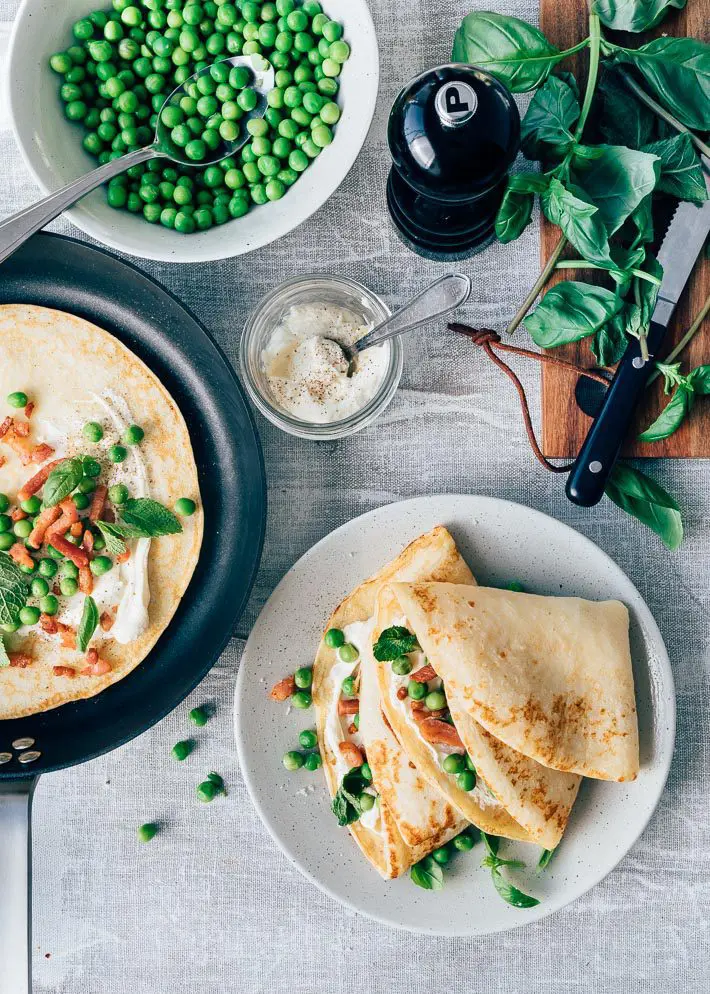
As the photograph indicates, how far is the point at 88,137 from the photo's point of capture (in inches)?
81.7

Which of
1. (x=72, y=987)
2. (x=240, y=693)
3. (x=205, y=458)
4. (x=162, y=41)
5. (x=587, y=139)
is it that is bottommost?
(x=72, y=987)

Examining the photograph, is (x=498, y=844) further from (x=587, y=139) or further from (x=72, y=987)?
(x=587, y=139)

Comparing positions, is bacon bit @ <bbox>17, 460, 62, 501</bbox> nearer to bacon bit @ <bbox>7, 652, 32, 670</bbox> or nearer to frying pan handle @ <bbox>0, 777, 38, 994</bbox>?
bacon bit @ <bbox>7, 652, 32, 670</bbox>

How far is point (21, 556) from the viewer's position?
2152 millimetres

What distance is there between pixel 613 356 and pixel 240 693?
1.31 metres

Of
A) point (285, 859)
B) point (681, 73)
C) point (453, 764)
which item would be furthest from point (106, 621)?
point (681, 73)

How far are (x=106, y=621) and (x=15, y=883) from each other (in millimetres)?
752

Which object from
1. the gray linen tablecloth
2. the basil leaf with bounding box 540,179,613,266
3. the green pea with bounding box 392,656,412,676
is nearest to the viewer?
the basil leaf with bounding box 540,179,613,266

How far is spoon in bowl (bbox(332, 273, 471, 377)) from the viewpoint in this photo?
2.06 metres

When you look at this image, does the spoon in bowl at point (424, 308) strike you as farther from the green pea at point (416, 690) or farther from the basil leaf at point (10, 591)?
the basil leaf at point (10, 591)

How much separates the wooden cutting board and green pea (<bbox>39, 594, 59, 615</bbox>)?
136cm

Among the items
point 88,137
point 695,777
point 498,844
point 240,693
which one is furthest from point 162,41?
point 695,777

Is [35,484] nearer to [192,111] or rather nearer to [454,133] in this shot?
[192,111]

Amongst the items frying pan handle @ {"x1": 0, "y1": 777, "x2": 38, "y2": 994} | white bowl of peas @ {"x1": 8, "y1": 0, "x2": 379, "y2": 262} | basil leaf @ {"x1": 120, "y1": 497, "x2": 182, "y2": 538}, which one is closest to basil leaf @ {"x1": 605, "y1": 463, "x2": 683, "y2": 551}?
white bowl of peas @ {"x1": 8, "y1": 0, "x2": 379, "y2": 262}
